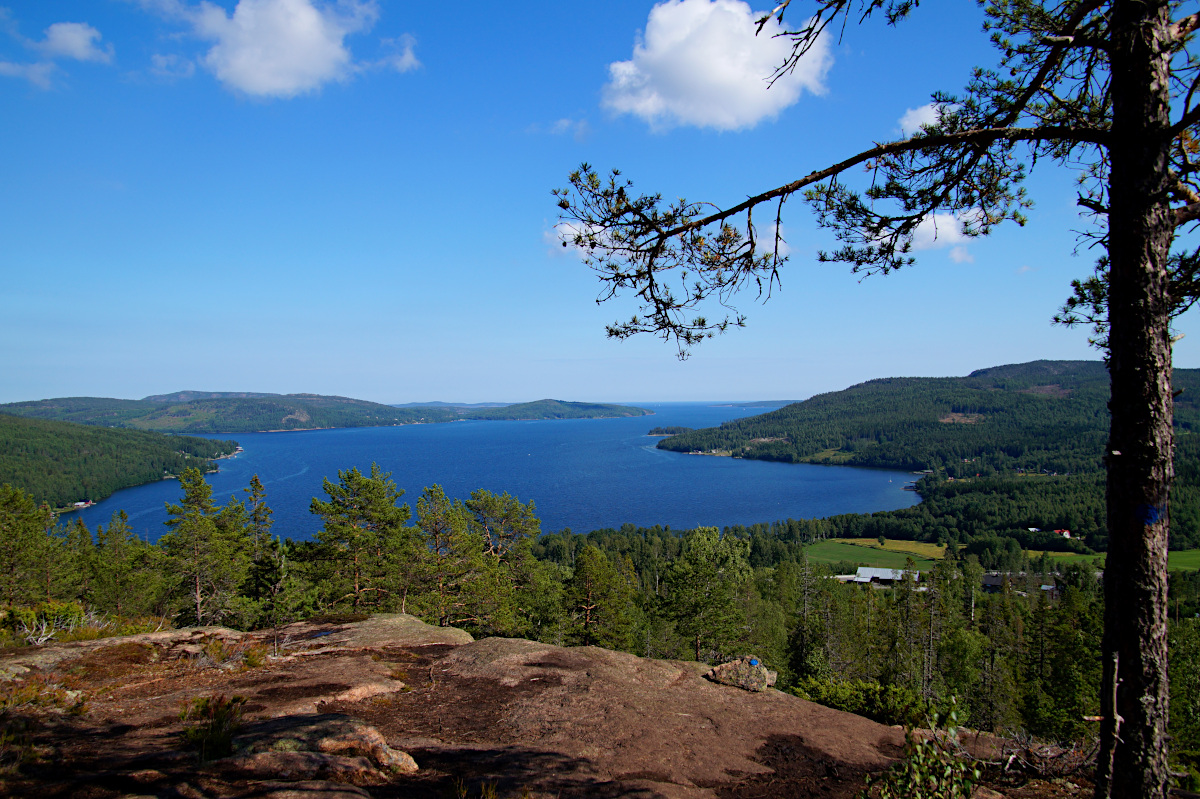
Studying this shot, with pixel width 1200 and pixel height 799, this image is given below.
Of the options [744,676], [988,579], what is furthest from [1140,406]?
[988,579]

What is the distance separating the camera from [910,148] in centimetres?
462

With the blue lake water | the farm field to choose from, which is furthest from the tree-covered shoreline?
the farm field

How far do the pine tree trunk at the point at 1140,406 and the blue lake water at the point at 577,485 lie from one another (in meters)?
75.8

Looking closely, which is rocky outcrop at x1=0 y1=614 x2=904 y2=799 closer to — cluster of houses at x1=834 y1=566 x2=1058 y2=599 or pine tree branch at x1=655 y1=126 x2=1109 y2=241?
pine tree branch at x1=655 y1=126 x2=1109 y2=241

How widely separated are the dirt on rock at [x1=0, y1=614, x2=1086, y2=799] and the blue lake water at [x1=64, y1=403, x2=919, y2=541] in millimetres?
63772

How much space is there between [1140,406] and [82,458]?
20510 cm

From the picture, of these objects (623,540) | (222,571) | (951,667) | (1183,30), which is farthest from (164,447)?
(1183,30)

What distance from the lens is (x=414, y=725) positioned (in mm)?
8539

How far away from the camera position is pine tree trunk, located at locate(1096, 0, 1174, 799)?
3.66m

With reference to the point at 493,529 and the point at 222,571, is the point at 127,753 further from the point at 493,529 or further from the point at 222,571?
the point at 493,529

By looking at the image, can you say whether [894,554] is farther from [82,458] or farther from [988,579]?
[82,458]

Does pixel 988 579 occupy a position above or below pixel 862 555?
below

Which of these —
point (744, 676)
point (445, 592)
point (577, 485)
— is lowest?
point (577, 485)

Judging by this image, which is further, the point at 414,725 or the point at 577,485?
the point at 577,485
